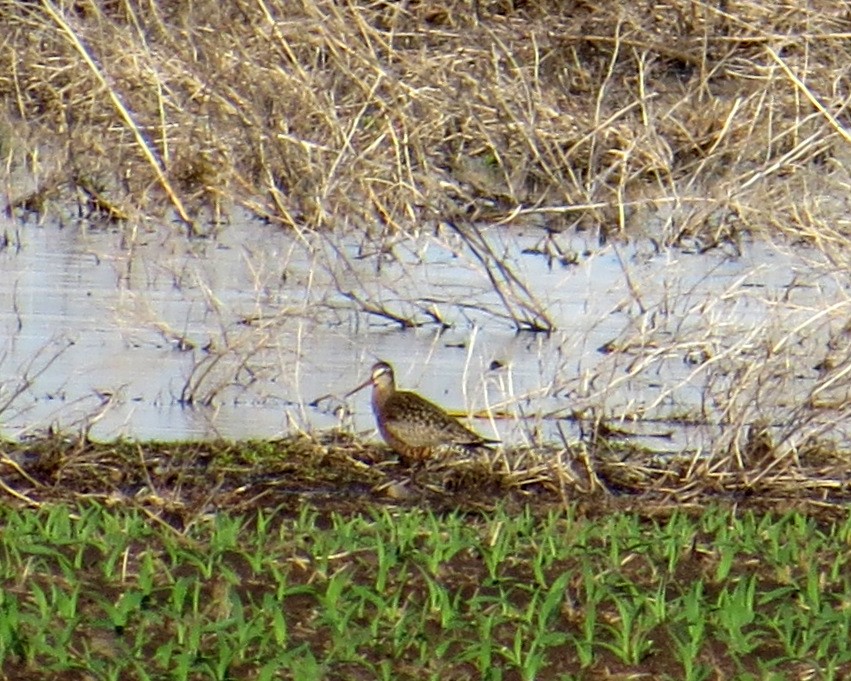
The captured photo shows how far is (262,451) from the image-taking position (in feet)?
30.0

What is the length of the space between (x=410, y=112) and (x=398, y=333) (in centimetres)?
302

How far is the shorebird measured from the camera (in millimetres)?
8945

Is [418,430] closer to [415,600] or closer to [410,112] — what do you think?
[415,600]

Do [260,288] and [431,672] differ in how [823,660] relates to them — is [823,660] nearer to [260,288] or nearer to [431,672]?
[431,672]

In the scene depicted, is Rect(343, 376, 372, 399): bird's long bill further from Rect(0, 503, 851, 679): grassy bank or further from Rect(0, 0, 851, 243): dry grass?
Rect(0, 0, 851, 243): dry grass

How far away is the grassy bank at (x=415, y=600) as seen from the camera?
223 inches

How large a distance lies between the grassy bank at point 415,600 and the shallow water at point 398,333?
1.64 meters

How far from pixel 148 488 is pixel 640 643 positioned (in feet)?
8.32

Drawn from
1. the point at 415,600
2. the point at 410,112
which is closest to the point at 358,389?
the point at 415,600

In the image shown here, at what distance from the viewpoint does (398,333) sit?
12.4 m

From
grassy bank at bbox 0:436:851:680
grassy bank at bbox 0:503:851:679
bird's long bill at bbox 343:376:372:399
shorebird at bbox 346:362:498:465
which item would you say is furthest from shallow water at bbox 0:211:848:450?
grassy bank at bbox 0:503:851:679

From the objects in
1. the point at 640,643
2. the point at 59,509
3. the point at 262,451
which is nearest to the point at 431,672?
the point at 640,643

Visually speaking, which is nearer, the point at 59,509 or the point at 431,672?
the point at 431,672

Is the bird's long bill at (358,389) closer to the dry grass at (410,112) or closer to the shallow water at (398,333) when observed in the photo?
the shallow water at (398,333)
